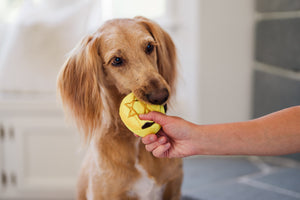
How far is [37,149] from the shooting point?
7.47ft

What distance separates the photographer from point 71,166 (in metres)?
2.30

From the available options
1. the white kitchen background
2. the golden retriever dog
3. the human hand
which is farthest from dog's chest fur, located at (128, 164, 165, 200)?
the white kitchen background

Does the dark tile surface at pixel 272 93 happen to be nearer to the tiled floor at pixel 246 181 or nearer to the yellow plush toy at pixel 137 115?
the tiled floor at pixel 246 181

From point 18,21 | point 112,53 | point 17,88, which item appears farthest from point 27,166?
point 112,53

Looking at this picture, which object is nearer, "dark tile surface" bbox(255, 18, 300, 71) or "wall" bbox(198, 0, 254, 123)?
"dark tile surface" bbox(255, 18, 300, 71)

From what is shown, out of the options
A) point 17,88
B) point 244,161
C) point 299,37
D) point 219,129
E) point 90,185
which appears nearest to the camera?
point 219,129

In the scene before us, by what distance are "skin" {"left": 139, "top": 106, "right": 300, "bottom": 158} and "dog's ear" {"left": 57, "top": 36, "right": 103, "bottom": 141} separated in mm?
261

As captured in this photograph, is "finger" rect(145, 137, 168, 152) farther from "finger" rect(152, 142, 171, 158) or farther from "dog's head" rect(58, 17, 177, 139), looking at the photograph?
"dog's head" rect(58, 17, 177, 139)

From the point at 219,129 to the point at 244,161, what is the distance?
1.60m

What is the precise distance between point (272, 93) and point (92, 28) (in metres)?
1.40

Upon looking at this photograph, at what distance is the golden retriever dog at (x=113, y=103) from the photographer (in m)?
1.20

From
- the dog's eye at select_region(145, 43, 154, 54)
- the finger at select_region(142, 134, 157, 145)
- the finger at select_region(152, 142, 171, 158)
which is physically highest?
the dog's eye at select_region(145, 43, 154, 54)

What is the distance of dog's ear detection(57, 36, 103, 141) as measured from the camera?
122 centimetres

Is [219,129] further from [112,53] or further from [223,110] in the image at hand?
[223,110]
